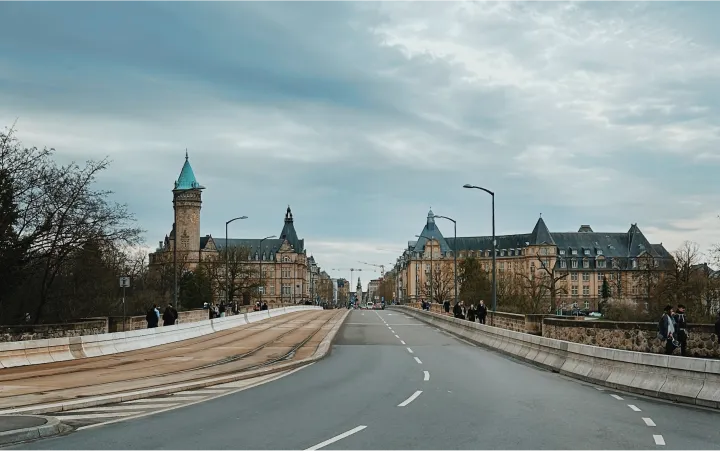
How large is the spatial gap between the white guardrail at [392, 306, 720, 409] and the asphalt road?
612mm

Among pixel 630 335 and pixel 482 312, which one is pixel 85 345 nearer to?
pixel 630 335

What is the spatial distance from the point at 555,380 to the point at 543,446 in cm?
1155

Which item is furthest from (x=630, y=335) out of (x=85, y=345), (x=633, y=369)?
(x=85, y=345)

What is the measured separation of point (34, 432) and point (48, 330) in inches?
668

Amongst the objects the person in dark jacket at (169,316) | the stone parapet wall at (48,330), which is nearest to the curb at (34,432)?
the stone parapet wall at (48,330)

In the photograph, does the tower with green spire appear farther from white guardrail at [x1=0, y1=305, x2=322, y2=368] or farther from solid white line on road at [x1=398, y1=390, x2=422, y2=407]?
solid white line on road at [x1=398, y1=390, x2=422, y2=407]

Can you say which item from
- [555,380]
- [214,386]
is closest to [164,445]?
[214,386]

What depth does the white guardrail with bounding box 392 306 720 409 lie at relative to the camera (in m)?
16.1

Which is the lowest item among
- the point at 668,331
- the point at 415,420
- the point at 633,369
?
the point at 415,420

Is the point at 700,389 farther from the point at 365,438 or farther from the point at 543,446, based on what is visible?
the point at 365,438

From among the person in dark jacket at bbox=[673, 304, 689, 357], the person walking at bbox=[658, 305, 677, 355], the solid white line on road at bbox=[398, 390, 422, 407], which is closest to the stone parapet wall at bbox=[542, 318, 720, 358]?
the person in dark jacket at bbox=[673, 304, 689, 357]

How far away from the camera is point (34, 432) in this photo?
37.3 ft

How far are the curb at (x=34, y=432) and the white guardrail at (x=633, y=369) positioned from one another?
12342 mm

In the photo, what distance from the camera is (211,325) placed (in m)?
49.5
